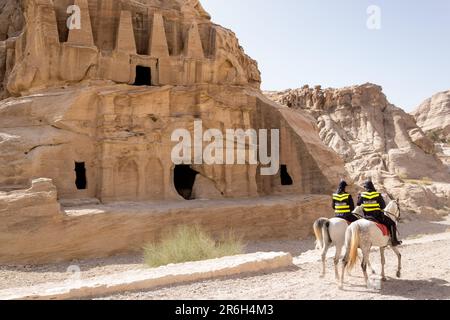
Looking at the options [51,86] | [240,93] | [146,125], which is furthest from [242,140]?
[51,86]

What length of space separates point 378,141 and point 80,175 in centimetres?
3434

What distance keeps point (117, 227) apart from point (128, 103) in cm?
600

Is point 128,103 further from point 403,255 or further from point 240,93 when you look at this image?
point 403,255

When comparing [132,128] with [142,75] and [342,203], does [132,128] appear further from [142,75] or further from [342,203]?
[342,203]

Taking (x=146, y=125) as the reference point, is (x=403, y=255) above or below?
below

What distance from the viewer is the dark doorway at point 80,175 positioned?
17.4m

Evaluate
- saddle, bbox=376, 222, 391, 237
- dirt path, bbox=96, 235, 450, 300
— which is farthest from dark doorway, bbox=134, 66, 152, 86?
saddle, bbox=376, 222, 391, 237

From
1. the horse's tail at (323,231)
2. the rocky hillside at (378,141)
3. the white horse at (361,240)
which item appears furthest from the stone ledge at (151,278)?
the rocky hillside at (378,141)

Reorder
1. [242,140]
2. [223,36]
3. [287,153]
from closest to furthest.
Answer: [242,140]
[287,153]
[223,36]

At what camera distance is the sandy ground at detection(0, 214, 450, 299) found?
23.7 ft

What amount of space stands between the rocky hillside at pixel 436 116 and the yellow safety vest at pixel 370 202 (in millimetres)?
65282

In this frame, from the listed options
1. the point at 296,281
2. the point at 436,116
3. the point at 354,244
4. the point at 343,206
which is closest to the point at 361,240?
the point at 354,244

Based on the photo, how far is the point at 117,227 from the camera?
14219 mm

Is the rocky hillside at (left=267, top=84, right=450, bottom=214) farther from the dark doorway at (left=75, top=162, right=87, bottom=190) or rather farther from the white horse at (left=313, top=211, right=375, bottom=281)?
the white horse at (left=313, top=211, right=375, bottom=281)
